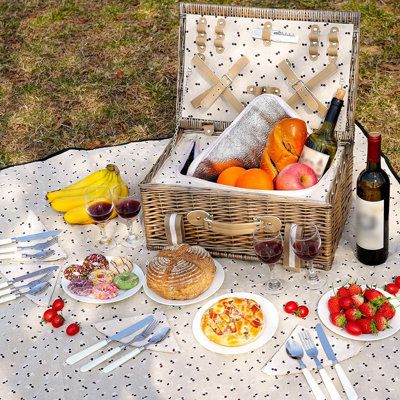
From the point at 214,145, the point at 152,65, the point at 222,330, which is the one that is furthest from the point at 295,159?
the point at 152,65

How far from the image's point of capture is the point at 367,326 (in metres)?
2.16

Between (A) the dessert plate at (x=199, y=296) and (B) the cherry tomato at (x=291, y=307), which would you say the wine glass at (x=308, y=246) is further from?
(A) the dessert plate at (x=199, y=296)

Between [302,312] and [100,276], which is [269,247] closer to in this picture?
[302,312]

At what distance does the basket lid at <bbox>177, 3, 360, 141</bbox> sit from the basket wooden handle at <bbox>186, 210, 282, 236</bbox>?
1.71 feet

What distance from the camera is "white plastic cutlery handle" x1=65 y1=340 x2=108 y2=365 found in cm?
220

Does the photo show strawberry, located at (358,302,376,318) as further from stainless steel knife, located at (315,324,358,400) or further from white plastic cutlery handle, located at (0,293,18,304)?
white plastic cutlery handle, located at (0,293,18,304)

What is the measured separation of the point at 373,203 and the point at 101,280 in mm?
910

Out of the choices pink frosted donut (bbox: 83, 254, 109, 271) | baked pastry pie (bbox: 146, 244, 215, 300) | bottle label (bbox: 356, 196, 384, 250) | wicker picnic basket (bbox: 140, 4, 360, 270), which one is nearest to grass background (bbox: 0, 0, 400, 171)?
wicker picnic basket (bbox: 140, 4, 360, 270)

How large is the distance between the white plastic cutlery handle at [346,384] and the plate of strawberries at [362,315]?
13 cm

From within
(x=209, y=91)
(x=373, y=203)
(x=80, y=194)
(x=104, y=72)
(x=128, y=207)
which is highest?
(x=209, y=91)

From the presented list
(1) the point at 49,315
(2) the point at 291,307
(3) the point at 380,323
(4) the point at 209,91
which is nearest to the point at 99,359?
(1) the point at 49,315

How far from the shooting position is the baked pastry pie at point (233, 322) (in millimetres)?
2176

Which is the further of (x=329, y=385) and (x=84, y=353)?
(x=84, y=353)

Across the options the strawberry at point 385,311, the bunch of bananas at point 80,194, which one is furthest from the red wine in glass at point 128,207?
the strawberry at point 385,311
